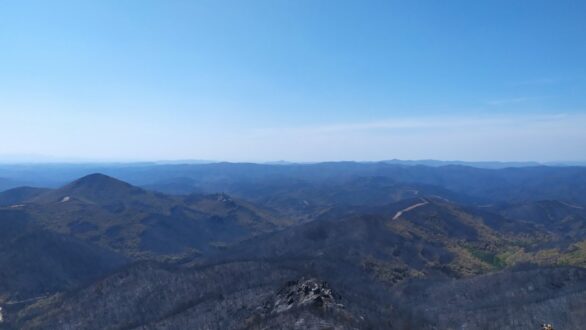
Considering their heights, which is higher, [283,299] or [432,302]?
[283,299]

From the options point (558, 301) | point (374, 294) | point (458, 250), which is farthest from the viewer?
point (458, 250)

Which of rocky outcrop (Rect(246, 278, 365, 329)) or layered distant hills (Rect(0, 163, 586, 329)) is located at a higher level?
rocky outcrop (Rect(246, 278, 365, 329))

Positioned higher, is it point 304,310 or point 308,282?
point 308,282

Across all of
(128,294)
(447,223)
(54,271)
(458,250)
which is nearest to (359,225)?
(458,250)

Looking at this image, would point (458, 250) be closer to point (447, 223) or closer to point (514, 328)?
point (447, 223)

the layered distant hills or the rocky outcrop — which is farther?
the layered distant hills

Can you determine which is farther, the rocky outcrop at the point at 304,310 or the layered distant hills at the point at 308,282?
the layered distant hills at the point at 308,282

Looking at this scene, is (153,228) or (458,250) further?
(153,228)

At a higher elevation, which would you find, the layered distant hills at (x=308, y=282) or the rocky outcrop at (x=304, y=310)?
the rocky outcrop at (x=304, y=310)

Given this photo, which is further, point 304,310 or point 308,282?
point 308,282

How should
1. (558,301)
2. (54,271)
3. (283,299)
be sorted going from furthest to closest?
(54,271) < (558,301) < (283,299)

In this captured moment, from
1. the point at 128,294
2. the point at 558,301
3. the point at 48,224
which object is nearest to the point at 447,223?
the point at 558,301
